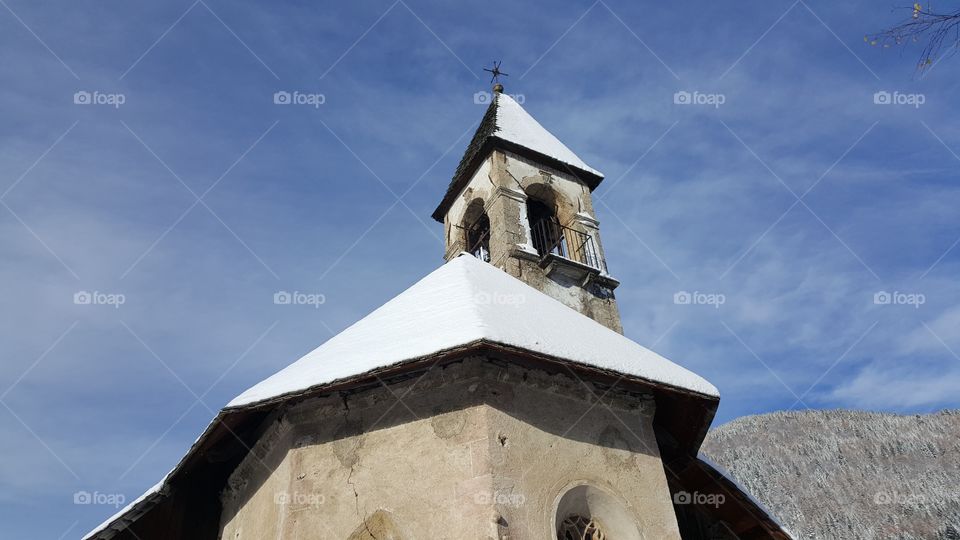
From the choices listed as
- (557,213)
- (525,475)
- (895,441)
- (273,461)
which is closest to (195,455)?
(273,461)

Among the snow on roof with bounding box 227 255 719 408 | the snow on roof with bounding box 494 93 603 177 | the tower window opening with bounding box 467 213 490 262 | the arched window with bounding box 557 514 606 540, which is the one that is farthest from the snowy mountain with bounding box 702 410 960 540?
the arched window with bounding box 557 514 606 540

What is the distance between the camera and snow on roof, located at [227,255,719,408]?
19.8ft

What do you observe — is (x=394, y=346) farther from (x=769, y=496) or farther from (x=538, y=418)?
(x=769, y=496)

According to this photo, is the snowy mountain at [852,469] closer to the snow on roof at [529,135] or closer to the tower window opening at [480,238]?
the snow on roof at [529,135]

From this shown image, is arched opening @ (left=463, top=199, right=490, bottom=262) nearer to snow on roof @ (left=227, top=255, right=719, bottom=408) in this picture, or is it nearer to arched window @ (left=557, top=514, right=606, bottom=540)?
snow on roof @ (left=227, top=255, right=719, bottom=408)

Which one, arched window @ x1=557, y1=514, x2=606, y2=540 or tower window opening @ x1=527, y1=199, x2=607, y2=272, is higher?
tower window opening @ x1=527, y1=199, x2=607, y2=272

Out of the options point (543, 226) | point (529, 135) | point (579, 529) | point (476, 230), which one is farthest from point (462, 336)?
point (529, 135)

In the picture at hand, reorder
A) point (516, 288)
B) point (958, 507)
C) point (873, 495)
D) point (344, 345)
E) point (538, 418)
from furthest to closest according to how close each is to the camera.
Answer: point (873, 495)
point (958, 507)
point (516, 288)
point (344, 345)
point (538, 418)

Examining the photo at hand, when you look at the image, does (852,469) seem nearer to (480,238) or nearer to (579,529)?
(480,238)

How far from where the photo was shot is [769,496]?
77062 mm

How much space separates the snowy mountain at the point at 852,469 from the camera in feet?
226

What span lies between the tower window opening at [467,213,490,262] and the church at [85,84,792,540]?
601 centimetres

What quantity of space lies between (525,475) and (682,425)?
2.78 meters

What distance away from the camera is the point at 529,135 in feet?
51.4
